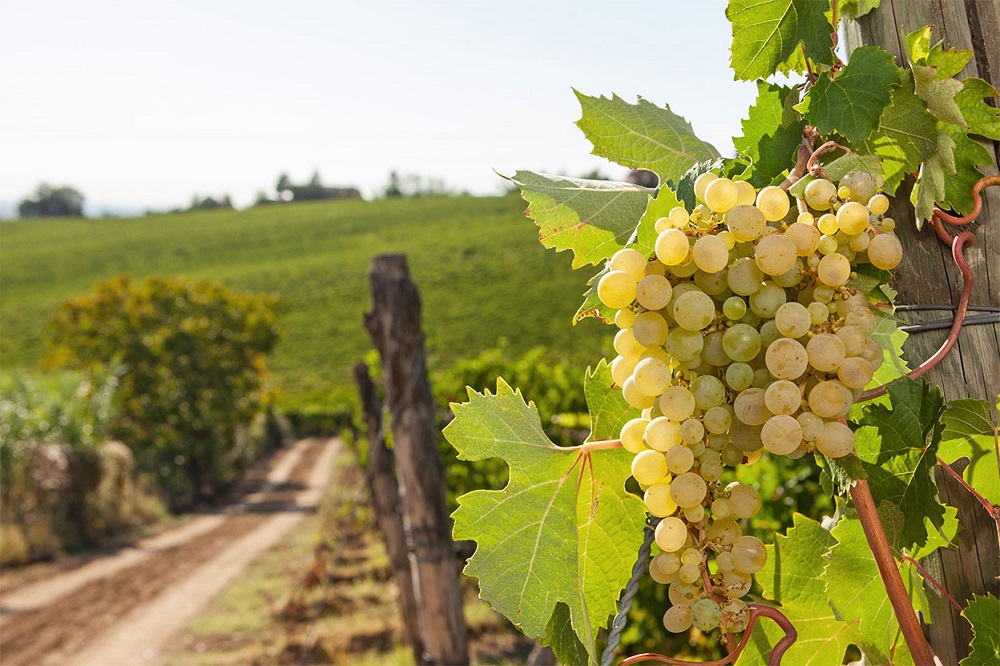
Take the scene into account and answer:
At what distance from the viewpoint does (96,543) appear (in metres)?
11.2

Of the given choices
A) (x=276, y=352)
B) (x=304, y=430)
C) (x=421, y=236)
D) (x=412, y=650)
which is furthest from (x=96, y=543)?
(x=421, y=236)

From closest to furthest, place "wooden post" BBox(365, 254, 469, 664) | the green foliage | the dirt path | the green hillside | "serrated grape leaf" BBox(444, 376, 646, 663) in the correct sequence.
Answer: "serrated grape leaf" BBox(444, 376, 646, 663)
"wooden post" BBox(365, 254, 469, 664)
the dirt path
the green foliage
the green hillside

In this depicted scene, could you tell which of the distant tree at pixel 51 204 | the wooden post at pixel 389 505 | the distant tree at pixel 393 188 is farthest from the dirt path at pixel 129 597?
the distant tree at pixel 51 204

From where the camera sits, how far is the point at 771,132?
70 cm

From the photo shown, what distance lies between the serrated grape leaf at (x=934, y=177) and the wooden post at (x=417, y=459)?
9.35ft

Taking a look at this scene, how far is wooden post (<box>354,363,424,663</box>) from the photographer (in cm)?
496

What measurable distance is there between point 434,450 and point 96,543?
982 centimetres

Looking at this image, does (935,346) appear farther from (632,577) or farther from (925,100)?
(632,577)

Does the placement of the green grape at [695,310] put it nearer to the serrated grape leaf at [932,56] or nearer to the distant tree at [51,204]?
the serrated grape leaf at [932,56]

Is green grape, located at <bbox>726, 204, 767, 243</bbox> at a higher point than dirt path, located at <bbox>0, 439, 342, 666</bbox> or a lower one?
higher

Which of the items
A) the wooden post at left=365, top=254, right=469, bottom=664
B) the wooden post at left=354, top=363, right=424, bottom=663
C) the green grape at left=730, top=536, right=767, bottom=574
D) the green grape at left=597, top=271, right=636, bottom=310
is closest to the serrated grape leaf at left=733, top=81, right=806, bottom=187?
the green grape at left=597, top=271, right=636, bottom=310

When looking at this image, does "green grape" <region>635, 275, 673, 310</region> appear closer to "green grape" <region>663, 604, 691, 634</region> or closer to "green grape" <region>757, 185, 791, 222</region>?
"green grape" <region>757, 185, 791, 222</region>

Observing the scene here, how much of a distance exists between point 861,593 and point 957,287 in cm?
31

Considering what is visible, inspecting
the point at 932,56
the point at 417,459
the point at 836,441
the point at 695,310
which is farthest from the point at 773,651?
the point at 417,459
